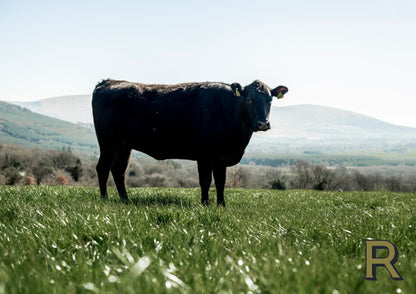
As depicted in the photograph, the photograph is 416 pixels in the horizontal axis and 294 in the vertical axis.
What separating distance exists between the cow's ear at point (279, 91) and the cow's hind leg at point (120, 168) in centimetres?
440

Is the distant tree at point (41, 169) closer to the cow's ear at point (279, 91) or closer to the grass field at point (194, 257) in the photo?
the cow's ear at point (279, 91)

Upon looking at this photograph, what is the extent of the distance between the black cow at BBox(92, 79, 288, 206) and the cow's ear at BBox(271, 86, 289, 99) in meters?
0.03

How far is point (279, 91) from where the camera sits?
8812 millimetres

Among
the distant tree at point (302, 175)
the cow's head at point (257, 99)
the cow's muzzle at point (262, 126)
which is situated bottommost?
the distant tree at point (302, 175)

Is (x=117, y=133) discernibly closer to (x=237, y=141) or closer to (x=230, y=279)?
(x=237, y=141)

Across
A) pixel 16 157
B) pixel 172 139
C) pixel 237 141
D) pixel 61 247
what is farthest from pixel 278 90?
pixel 16 157

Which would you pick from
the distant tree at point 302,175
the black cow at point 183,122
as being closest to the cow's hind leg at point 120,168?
the black cow at point 183,122

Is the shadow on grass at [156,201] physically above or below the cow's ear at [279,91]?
below

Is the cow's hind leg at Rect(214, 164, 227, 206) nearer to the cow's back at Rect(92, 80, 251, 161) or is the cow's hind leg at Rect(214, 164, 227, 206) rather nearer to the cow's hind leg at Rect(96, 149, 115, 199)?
the cow's back at Rect(92, 80, 251, 161)

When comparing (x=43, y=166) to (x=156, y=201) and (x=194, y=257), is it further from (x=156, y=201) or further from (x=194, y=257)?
(x=194, y=257)

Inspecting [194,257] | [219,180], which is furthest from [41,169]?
[194,257]

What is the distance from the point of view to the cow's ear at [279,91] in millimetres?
8766

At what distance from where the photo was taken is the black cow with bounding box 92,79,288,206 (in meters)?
8.13

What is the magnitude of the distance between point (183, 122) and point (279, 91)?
2.73 meters
